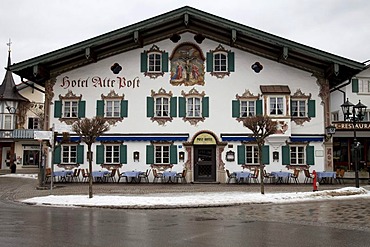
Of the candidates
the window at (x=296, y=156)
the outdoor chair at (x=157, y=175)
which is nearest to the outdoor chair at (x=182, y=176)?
the outdoor chair at (x=157, y=175)

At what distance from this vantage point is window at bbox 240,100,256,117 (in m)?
24.6

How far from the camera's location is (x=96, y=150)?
81.6ft

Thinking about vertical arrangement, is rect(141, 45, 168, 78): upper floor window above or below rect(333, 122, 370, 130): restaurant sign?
above

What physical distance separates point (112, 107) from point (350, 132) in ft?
56.7

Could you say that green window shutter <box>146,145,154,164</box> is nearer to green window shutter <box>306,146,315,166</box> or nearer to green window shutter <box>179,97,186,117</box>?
green window shutter <box>179,97,186,117</box>

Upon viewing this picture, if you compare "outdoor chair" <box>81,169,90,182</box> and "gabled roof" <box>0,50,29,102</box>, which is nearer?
"outdoor chair" <box>81,169,90,182</box>

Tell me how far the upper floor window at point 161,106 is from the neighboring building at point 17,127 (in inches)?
920

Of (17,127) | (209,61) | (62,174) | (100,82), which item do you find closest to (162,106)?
(209,61)

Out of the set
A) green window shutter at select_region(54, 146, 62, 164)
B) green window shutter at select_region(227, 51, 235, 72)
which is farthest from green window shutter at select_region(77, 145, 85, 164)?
green window shutter at select_region(227, 51, 235, 72)

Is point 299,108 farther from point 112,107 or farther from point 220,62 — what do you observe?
point 112,107

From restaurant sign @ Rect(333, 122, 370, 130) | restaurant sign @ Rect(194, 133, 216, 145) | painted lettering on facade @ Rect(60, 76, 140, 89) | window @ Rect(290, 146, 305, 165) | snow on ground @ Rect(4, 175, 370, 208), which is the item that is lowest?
snow on ground @ Rect(4, 175, 370, 208)

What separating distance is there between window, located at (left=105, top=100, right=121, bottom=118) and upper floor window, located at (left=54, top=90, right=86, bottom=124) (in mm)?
1323

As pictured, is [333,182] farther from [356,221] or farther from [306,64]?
[356,221]

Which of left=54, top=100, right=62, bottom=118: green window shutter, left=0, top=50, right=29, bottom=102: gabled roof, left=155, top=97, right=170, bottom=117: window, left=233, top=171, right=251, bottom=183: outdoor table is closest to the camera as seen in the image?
left=233, top=171, right=251, bottom=183: outdoor table
